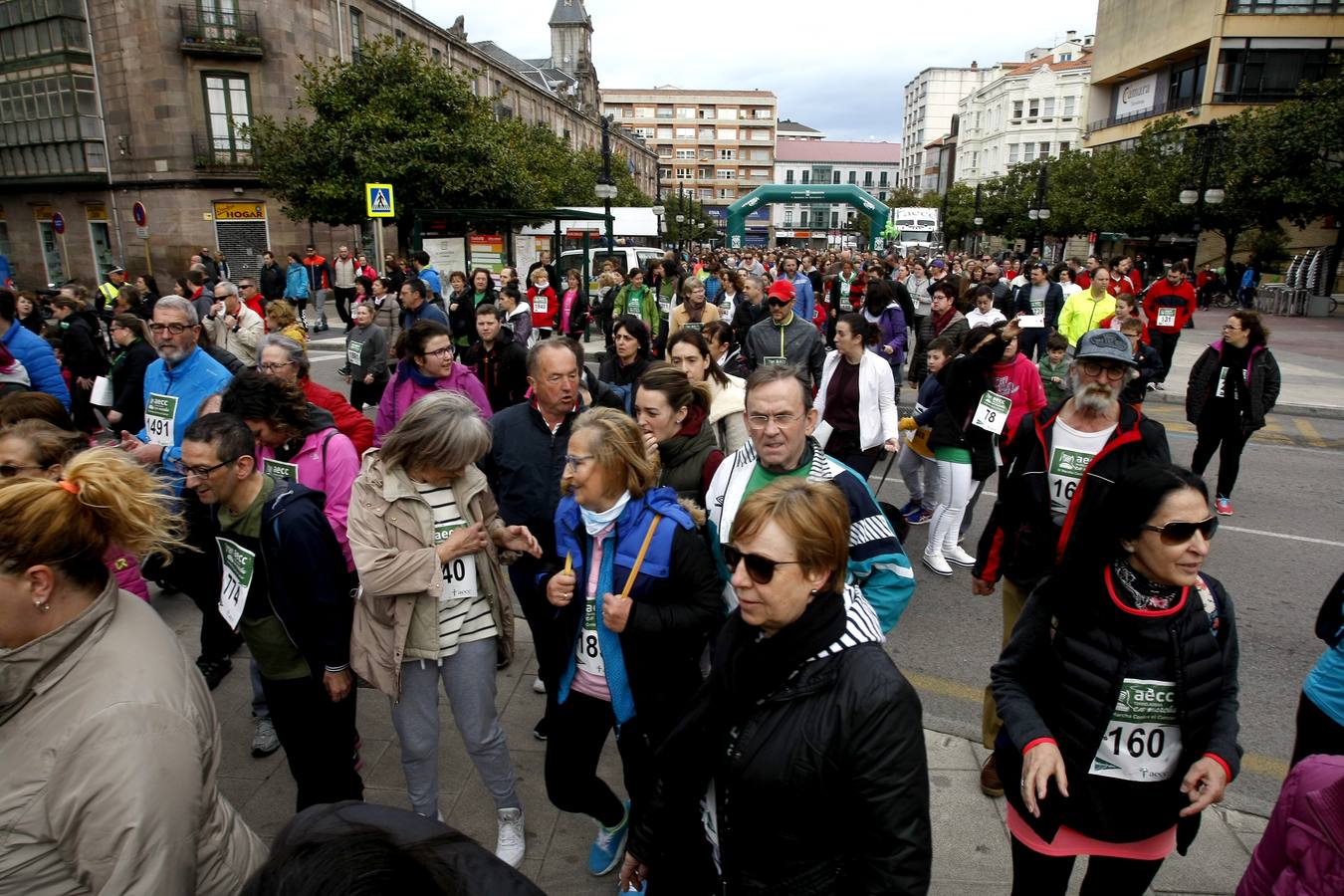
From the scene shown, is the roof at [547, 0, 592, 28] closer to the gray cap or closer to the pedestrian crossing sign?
the pedestrian crossing sign

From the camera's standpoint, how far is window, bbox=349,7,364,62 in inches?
1283

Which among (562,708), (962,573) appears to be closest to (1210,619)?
(562,708)

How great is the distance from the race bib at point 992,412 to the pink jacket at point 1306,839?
4.10 metres

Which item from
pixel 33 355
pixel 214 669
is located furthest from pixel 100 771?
pixel 33 355

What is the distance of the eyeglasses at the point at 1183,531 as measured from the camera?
→ 2.17m

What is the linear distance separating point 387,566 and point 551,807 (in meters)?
1.47

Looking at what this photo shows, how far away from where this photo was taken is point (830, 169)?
127750 mm

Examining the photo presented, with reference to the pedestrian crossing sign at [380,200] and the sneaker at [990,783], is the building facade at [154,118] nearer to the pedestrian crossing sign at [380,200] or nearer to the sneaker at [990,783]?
the pedestrian crossing sign at [380,200]

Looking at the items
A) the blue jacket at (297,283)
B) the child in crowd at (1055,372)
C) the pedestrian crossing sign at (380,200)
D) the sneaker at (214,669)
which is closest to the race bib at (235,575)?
the sneaker at (214,669)

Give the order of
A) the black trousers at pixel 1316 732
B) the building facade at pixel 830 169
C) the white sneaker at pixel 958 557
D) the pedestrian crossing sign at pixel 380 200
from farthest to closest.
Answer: the building facade at pixel 830 169
the pedestrian crossing sign at pixel 380 200
the white sneaker at pixel 958 557
the black trousers at pixel 1316 732

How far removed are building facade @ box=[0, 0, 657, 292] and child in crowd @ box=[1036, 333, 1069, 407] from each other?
25.2m

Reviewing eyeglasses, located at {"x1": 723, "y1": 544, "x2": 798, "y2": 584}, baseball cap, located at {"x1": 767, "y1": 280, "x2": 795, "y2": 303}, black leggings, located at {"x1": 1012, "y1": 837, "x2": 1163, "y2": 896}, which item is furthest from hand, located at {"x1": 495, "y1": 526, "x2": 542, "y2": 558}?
baseball cap, located at {"x1": 767, "y1": 280, "x2": 795, "y2": 303}

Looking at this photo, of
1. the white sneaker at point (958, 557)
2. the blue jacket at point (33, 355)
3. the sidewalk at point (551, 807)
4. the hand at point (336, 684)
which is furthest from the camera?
the white sneaker at point (958, 557)

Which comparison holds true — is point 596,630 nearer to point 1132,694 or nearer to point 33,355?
point 1132,694
